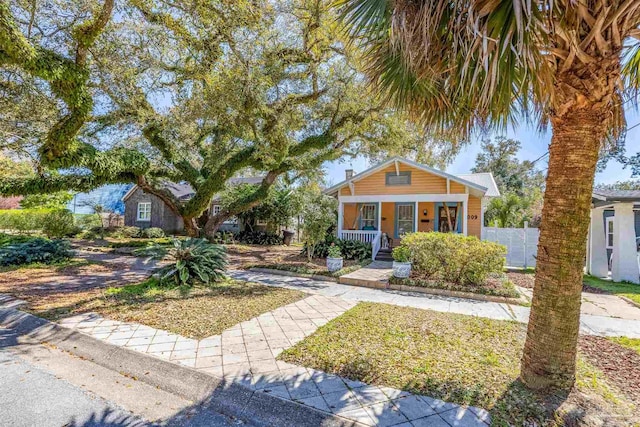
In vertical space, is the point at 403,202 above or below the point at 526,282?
above

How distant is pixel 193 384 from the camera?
10.4ft

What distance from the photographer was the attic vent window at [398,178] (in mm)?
14059

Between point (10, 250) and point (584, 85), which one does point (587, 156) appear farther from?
point (10, 250)

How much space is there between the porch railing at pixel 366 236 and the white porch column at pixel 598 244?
746cm

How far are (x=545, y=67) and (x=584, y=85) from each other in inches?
15.4

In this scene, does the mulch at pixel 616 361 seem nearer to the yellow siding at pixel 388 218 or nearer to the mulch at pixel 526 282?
the mulch at pixel 526 282

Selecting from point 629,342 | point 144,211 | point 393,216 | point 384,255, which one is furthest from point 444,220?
point 144,211

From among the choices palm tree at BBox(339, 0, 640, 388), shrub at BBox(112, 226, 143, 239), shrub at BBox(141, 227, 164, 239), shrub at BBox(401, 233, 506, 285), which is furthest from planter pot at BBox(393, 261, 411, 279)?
shrub at BBox(112, 226, 143, 239)

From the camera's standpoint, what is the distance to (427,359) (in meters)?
3.69

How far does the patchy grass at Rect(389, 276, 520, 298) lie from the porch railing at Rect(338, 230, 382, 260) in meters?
4.67

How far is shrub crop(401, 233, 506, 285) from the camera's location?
7691 mm

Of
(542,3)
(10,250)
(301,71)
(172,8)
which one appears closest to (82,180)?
(10,250)

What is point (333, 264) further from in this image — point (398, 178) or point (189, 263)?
point (398, 178)

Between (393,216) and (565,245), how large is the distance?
490 inches
